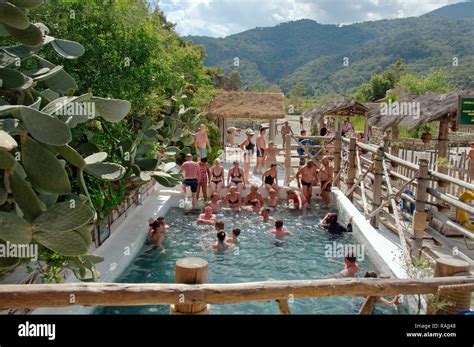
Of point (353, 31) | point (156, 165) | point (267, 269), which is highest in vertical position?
point (353, 31)

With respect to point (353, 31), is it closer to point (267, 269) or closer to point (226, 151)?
point (226, 151)

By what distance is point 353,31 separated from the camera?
Result: 128 m

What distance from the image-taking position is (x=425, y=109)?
941cm

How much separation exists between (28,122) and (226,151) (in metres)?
14.4

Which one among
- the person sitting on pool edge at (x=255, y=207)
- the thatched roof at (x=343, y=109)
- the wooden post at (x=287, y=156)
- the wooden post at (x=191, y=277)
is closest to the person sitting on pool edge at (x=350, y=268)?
the wooden post at (x=191, y=277)

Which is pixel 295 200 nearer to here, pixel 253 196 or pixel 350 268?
pixel 253 196

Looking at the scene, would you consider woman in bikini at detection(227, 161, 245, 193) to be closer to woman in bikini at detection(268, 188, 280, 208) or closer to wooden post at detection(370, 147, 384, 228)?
woman in bikini at detection(268, 188, 280, 208)

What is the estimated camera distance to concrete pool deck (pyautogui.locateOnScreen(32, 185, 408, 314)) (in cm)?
586

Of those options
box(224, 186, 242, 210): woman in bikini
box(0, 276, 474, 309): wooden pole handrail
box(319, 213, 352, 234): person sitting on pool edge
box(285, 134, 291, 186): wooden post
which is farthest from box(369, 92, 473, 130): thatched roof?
box(0, 276, 474, 309): wooden pole handrail

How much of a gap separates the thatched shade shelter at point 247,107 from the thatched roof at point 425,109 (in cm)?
534

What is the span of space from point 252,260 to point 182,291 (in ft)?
15.2

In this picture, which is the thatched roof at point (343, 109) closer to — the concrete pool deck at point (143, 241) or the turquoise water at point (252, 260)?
the concrete pool deck at point (143, 241)

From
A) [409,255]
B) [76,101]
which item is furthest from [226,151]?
[76,101]

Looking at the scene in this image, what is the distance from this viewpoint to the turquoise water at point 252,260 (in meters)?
5.83
